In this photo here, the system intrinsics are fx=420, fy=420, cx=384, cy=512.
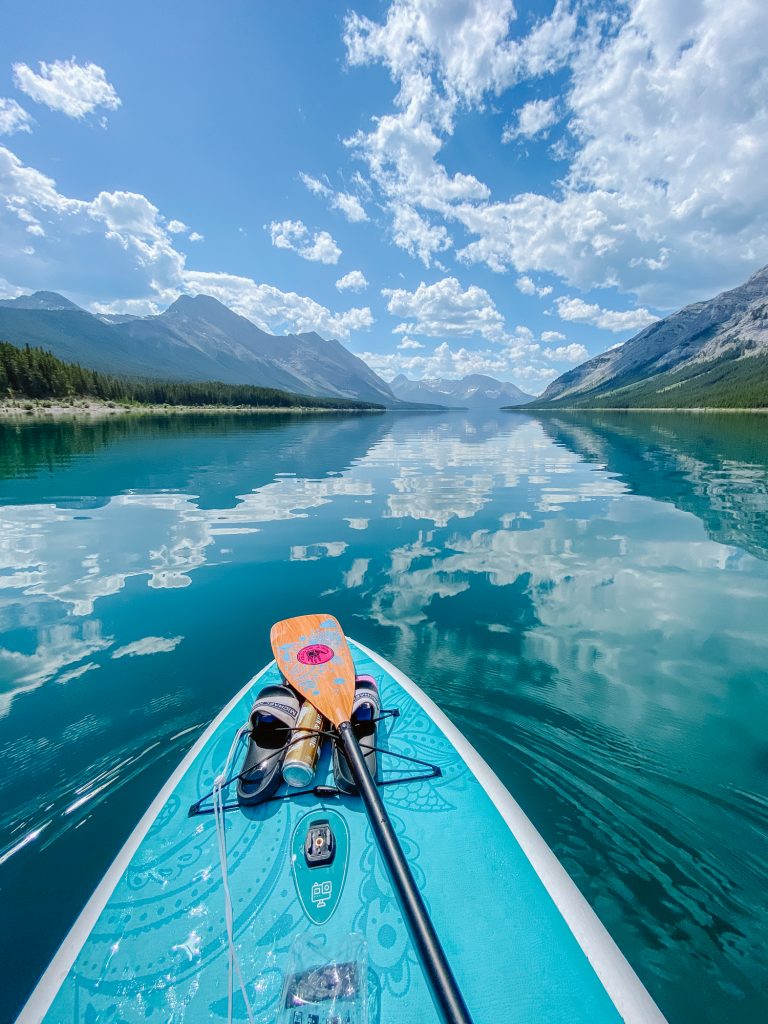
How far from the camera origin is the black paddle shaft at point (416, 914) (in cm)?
283

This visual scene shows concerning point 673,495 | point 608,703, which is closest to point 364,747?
point 608,703

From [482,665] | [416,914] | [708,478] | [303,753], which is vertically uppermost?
[708,478]

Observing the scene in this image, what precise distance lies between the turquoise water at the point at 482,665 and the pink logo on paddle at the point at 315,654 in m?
2.08

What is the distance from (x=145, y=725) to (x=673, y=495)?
96.9 feet

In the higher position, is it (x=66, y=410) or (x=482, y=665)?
(x=66, y=410)

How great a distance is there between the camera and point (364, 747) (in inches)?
235

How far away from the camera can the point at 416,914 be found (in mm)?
3412

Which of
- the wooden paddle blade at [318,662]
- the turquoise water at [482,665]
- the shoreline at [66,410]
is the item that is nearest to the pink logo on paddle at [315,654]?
the wooden paddle blade at [318,662]

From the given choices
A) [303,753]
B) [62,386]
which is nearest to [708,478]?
[303,753]

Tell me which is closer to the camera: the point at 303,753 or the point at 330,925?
the point at 330,925

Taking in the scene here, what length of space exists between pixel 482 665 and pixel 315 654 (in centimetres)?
395

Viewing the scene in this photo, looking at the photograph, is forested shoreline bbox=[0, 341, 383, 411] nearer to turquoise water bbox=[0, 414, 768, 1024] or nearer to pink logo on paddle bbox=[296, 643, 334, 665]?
turquoise water bbox=[0, 414, 768, 1024]

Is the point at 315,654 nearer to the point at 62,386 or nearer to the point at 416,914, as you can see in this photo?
the point at 416,914

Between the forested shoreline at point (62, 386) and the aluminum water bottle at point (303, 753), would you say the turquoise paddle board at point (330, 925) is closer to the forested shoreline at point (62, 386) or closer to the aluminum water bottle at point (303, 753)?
the aluminum water bottle at point (303, 753)
